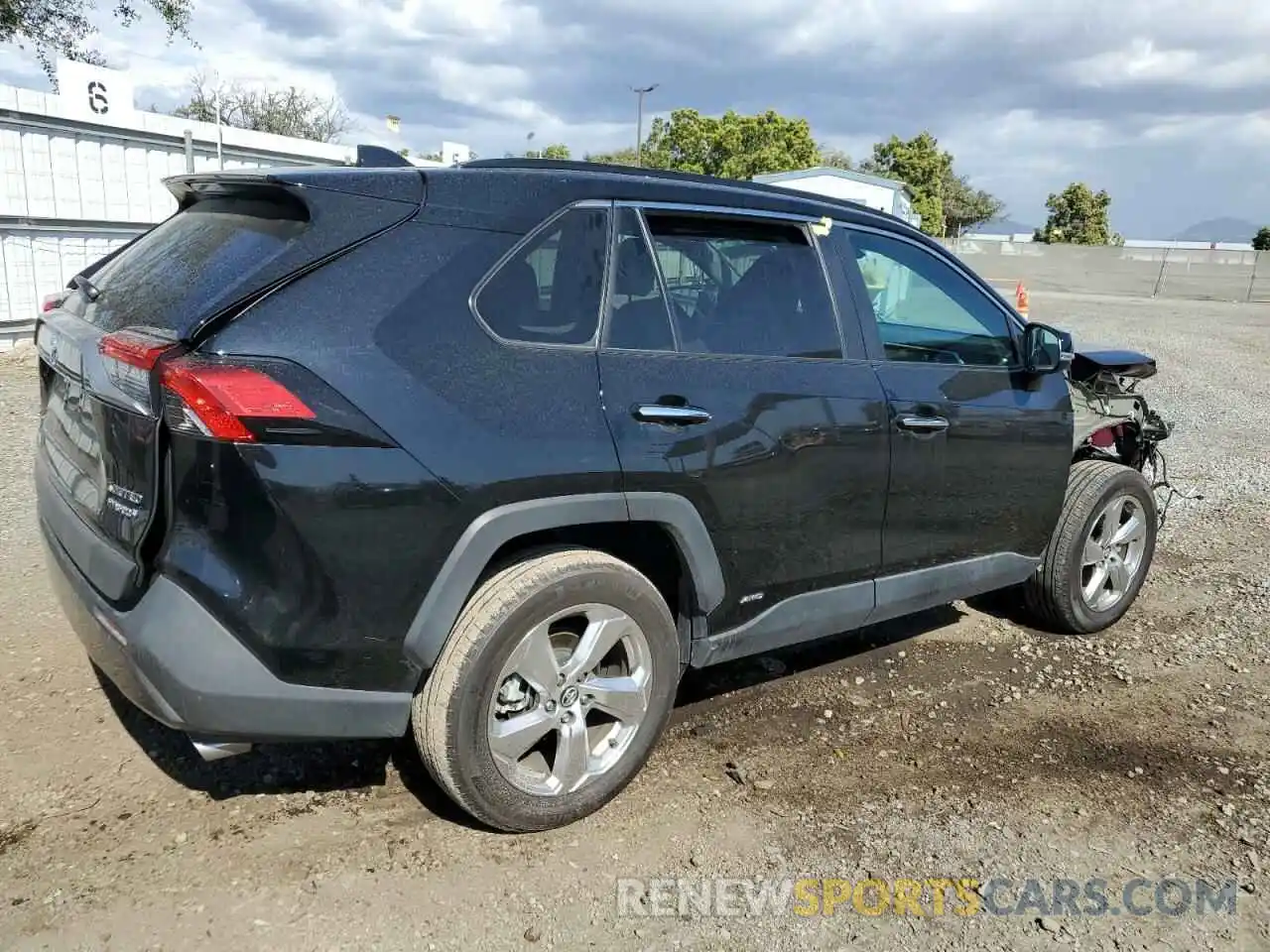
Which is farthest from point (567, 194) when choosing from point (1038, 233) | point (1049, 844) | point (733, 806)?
point (1038, 233)

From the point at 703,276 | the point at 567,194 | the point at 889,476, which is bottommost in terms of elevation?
the point at 889,476

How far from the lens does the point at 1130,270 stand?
123 feet

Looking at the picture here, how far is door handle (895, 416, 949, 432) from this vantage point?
349 centimetres

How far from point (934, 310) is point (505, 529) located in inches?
91.1

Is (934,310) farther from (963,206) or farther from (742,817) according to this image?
(963,206)

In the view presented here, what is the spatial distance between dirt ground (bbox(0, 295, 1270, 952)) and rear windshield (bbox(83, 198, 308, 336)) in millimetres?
1445

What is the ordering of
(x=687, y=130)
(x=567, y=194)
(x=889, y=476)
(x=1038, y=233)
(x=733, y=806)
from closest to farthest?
1. (x=567, y=194)
2. (x=733, y=806)
3. (x=889, y=476)
4. (x=687, y=130)
5. (x=1038, y=233)

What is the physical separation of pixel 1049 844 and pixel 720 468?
4.98ft

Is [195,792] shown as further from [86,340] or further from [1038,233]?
[1038,233]

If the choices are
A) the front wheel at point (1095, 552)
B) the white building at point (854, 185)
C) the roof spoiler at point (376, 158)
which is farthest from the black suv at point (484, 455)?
the white building at point (854, 185)

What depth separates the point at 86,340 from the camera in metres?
2.73

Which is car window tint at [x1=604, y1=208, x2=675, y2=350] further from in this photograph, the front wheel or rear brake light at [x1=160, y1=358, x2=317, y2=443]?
the front wheel

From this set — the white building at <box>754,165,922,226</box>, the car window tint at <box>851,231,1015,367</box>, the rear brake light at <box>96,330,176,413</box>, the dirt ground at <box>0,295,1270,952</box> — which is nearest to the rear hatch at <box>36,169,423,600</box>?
the rear brake light at <box>96,330,176,413</box>

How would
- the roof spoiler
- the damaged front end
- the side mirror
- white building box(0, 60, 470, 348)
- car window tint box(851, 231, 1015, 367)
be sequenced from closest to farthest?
the roof spoiler, car window tint box(851, 231, 1015, 367), the side mirror, the damaged front end, white building box(0, 60, 470, 348)
